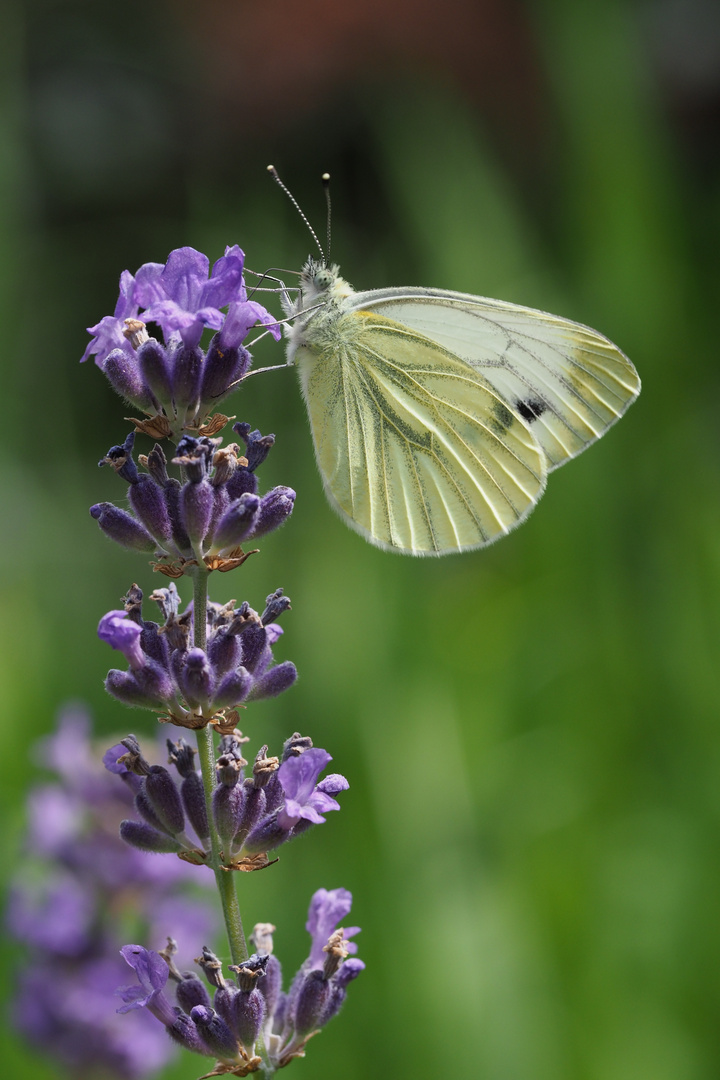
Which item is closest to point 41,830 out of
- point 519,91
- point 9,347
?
point 9,347

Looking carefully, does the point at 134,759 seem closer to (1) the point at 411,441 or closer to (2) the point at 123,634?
(2) the point at 123,634

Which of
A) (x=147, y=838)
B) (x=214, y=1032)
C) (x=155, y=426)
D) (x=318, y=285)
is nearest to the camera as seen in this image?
(x=214, y=1032)

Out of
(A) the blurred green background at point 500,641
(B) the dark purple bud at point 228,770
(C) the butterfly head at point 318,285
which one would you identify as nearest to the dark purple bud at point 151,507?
(B) the dark purple bud at point 228,770

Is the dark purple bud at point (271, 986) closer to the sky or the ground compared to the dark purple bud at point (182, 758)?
closer to the ground

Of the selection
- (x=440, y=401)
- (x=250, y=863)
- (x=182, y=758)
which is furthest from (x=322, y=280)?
(x=250, y=863)

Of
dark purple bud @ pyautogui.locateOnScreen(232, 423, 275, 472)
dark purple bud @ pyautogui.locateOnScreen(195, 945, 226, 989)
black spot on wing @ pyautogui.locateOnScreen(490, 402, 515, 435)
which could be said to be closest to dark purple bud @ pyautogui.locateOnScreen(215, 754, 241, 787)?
dark purple bud @ pyautogui.locateOnScreen(195, 945, 226, 989)

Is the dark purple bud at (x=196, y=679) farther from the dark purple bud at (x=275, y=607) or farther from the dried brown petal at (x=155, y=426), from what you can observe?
the dried brown petal at (x=155, y=426)

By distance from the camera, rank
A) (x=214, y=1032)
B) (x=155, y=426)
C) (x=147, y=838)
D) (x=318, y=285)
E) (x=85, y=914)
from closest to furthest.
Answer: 1. (x=214, y=1032)
2. (x=147, y=838)
3. (x=155, y=426)
4. (x=318, y=285)
5. (x=85, y=914)
